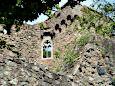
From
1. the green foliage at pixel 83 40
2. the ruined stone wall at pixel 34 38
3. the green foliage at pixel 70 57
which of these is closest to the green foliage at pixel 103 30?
the ruined stone wall at pixel 34 38

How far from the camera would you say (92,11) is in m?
19.7

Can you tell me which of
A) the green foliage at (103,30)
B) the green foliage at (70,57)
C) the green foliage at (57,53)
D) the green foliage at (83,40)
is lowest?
the green foliage at (70,57)

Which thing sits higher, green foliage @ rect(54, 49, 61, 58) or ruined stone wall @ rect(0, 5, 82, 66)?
ruined stone wall @ rect(0, 5, 82, 66)

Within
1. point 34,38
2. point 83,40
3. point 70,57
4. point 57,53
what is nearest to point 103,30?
point 83,40

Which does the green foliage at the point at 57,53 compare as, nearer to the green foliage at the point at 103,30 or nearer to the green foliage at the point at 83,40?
the green foliage at the point at 83,40

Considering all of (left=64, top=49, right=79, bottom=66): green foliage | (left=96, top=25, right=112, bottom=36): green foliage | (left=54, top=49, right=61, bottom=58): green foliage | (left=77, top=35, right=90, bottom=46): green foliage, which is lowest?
(left=64, top=49, right=79, bottom=66): green foliage

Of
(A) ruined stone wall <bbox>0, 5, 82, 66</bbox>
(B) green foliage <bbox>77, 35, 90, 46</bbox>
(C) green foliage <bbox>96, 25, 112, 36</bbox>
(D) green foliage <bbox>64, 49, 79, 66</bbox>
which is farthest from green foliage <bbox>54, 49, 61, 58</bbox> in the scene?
(C) green foliage <bbox>96, 25, 112, 36</bbox>

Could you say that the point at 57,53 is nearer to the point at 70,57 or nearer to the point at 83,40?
the point at 70,57

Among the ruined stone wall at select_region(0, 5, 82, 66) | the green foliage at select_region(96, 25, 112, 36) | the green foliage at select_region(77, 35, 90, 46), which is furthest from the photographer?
the ruined stone wall at select_region(0, 5, 82, 66)

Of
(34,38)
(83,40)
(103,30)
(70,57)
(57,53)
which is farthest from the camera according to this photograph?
(34,38)

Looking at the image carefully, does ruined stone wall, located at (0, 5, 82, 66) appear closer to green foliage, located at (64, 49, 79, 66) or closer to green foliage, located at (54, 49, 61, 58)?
green foliage, located at (54, 49, 61, 58)

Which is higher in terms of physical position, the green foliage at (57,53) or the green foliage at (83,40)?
the green foliage at (83,40)

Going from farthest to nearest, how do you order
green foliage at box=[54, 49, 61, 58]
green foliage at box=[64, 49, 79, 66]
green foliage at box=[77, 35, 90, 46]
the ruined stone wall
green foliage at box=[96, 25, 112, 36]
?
1. the ruined stone wall
2. green foliage at box=[54, 49, 61, 58]
3. green foliage at box=[96, 25, 112, 36]
4. green foliage at box=[77, 35, 90, 46]
5. green foliage at box=[64, 49, 79, 66]

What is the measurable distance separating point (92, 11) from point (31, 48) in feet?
14.2
